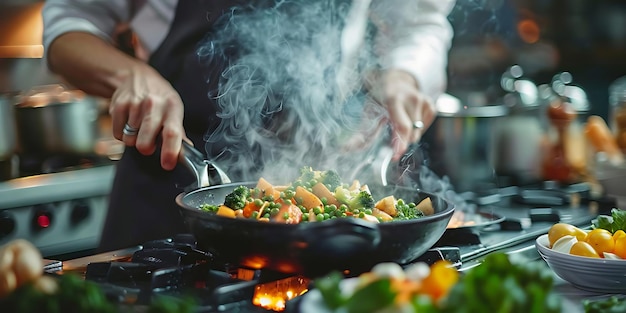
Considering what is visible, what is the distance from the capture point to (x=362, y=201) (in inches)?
61.1

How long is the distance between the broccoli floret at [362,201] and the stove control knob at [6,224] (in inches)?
64.0

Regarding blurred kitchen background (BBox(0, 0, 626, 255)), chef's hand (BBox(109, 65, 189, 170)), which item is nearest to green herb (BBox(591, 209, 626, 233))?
chef's hand (BBox(109, 65, 189, 170))

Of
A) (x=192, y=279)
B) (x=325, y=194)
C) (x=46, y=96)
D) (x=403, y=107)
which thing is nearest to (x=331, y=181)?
(x=325, y=194)

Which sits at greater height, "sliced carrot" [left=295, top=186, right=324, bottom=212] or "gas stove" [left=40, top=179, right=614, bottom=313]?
"sliced carrot" [left=295, top=186, right=324, bottom=212]

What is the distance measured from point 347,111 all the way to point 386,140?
0.44 metres

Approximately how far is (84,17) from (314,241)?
1.37 metres

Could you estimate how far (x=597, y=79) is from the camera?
5023mm

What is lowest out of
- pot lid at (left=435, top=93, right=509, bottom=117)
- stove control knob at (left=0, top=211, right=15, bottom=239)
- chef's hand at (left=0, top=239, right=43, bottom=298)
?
stove control knob at (left=0, top=211, right=15, bottom=239)

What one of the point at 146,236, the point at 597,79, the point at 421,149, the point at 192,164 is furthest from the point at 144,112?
the point at 597,79

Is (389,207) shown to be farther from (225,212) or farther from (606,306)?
(606,306)

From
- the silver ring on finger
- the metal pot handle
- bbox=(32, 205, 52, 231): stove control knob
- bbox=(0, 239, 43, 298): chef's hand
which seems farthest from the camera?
bbox=(32, 205, 52, 231): stove control knob

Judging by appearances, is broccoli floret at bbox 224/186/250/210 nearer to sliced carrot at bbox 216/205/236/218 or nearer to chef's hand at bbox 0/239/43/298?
sliced carrot at bbox 216/205/236/218

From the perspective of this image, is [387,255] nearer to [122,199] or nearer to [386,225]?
[386,225]

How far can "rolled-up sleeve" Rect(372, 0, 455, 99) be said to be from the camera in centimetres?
245
